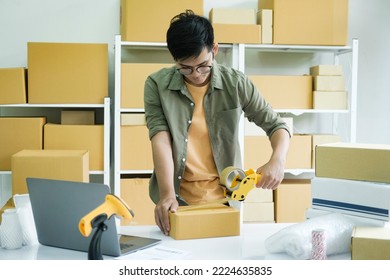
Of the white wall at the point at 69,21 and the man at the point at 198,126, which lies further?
the white wall at the point at 69,21

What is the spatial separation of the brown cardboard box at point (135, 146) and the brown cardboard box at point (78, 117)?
260mm

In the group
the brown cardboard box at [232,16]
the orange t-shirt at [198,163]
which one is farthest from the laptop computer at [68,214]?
the brown cardboard box at [232,16]

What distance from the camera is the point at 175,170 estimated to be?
6.40 feet

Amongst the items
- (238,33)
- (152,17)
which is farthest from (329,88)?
(152,17)

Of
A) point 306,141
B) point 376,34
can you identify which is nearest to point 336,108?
point 306,141

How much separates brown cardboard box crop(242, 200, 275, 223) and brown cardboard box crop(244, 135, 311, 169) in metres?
0.25

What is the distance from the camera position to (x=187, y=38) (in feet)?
5.45

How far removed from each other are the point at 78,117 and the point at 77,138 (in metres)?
0.18

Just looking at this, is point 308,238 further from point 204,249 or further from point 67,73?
point 67,73

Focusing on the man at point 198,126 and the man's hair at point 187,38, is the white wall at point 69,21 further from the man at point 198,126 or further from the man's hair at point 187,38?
the man's hair at point 187,38

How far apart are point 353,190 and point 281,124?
21.6 inches

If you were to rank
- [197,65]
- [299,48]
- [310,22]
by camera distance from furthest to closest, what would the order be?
[299,48] → [310,22] → [197,65]

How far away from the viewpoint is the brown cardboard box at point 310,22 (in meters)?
3.25

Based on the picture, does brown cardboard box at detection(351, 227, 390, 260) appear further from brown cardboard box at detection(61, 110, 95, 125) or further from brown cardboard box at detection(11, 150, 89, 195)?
brown cardboard box at detection(61, 110, 95, 125)
